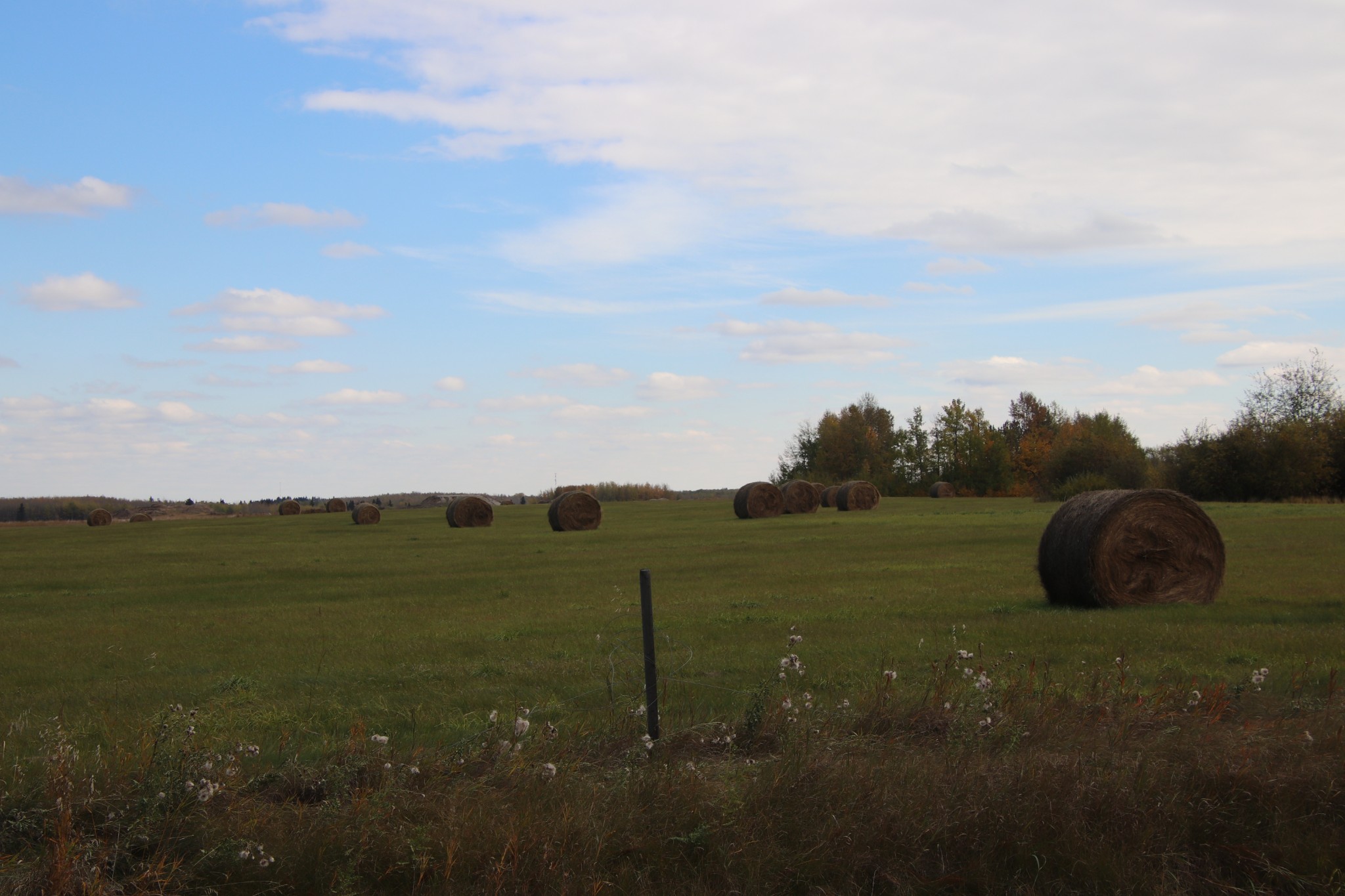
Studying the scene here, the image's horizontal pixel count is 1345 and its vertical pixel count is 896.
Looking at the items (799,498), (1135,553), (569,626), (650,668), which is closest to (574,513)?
(799,498)

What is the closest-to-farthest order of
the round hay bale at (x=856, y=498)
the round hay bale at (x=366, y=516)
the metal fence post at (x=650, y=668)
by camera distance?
1. the metal fence post at (x=650, y=668)
2. the round hay bale at (x=366, y=516)
3. the round hay bale at (x=856, y=498)

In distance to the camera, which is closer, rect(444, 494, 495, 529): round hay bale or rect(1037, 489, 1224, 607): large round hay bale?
rect(1037, 489, 1224, 607): large round hay bale

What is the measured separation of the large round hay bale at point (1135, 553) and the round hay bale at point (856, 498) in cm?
4297

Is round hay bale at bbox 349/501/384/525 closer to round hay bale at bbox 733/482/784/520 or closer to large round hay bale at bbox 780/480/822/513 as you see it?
round hay bale at bbox 733/482/784/520

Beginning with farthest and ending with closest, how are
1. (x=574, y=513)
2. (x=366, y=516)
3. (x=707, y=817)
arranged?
(x=366, y=516)
(x=574, y=513)
(x=707, y=817)

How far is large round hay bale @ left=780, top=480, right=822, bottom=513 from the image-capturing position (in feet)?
175

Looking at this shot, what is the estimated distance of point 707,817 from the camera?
543cm

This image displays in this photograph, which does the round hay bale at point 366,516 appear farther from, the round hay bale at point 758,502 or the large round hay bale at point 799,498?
the large round hay bale at point 799,498

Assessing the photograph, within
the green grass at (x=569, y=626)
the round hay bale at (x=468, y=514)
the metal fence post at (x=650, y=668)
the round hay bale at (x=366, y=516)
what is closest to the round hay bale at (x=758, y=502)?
the round hay bale at (x=468, y=514)

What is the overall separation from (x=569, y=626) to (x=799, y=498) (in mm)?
40459

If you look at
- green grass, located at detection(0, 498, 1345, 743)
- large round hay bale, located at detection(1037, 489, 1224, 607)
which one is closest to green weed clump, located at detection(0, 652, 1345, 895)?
green grass, located at detection(0, 498, 1345, 743)

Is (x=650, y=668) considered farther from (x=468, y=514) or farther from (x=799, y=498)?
(x=799, y=498)

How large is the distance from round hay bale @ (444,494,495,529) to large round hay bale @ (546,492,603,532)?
27.4 feet

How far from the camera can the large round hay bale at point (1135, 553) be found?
15141 mm
